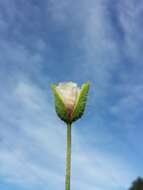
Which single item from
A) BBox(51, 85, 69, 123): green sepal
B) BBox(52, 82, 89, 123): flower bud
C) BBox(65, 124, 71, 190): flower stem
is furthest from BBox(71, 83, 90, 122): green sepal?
BBox(65, 124, 71, 190): flower stem

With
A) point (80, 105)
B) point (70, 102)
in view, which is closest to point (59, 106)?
point (70, 102)

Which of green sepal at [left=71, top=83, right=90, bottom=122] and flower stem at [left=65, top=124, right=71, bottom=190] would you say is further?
green sepal at [left=71, top=83, right=90, bottom=122]

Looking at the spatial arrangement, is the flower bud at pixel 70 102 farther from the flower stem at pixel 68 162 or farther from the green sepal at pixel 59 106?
the flower stem at pixel 68 162

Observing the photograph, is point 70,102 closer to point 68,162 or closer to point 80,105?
point 80,105

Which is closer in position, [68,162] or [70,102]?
[68,162]

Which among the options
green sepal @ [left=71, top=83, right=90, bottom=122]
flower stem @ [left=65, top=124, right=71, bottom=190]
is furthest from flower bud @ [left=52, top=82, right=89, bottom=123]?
flower stem @ [left=65, top=124, right=71, bottom=190]

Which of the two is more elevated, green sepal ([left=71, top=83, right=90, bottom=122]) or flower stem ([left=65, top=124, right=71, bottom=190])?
green sepal ([left=71, top=83, right=90, bottom=122])

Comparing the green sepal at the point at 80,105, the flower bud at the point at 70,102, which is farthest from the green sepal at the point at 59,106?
the green sepal at the point at 80,105

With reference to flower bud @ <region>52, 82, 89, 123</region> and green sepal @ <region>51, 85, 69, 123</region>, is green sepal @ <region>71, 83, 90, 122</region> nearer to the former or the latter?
flower bud @ <region>52, 82, 89, 123</region>

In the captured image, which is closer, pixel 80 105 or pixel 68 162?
pixel 68 162

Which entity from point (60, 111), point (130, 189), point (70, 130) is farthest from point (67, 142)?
point (130, 189)

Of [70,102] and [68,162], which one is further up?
[70,102]

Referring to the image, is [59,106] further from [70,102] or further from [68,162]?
[68,162]

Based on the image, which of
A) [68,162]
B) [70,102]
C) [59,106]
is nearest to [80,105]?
[70,102]
